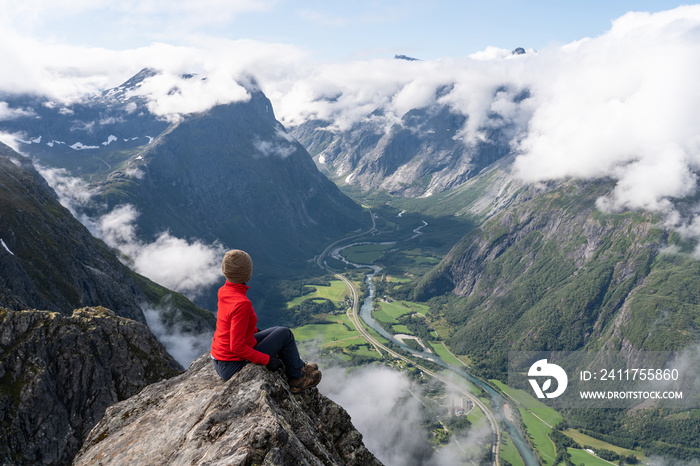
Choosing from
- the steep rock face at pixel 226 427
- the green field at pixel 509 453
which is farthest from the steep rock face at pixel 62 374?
the green field at pixel 509 453

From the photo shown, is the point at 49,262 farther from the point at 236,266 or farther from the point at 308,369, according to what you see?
the point at 236,266

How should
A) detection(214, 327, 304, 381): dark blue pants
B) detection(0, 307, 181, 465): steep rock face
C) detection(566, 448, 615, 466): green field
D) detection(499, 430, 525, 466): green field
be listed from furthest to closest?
detection(566, 448, 615, 466): green field
detection(499, 430, 525, 466): green field
detection(0, 307, 181, 465): steep rock face
detection(214, 327, 304, 381): dark blue pants

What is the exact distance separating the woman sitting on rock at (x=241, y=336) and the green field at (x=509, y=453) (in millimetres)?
199837

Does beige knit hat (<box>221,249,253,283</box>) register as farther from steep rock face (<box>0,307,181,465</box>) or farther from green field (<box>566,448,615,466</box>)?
green field (<box>566,448,615,466</box>)

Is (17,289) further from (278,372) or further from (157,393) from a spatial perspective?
(278,372)

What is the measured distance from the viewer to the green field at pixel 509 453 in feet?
589

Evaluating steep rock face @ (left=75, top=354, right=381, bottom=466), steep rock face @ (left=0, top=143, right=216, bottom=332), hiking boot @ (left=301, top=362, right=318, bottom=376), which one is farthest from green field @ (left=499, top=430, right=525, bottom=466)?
hiking boot @ (left=301, top=362, right=318, bottom=376)

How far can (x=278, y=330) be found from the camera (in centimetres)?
1900

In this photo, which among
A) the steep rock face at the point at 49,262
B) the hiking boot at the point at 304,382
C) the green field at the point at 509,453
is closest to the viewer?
the hiking boot at the point at 304,382

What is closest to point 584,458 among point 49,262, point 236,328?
point 49,262

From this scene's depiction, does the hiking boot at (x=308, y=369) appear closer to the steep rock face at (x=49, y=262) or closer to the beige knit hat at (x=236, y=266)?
the beige knit hat at (x=236, y=266)

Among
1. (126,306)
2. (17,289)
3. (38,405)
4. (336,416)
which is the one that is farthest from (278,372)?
(126,306)

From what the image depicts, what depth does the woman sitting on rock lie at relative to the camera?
17.3 m

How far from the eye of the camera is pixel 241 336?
57.3 feet
